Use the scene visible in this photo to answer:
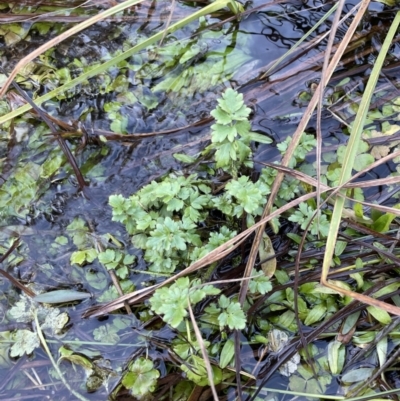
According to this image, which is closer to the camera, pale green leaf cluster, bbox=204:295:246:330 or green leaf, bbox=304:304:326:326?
pale green leaf cluster, bbox=204:295:246:330

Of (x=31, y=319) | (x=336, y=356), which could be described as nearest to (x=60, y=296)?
(x=31, y=319)

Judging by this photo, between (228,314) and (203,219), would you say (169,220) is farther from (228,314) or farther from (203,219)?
(228,314)

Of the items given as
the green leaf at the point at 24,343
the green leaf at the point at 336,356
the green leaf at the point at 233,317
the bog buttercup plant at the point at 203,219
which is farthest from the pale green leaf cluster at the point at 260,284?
the green leaf at the point at 24,343

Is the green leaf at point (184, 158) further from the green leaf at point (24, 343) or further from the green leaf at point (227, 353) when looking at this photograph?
the green leaf at point (24, 343)

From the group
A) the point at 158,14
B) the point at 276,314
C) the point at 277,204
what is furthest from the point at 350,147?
the point at 158,14

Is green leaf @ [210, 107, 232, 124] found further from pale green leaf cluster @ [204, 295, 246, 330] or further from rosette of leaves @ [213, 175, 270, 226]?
pale green leaf cluster @ [204, 295, 246, 330]

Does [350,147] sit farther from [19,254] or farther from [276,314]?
[19,254]

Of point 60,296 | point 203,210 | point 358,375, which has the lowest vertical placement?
point 358,375

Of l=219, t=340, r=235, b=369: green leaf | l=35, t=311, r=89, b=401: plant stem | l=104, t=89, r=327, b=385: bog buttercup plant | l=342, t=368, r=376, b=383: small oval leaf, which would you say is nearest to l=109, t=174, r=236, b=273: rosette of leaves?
l=104, t=89, r=327, b=385: bog buttercup plant
